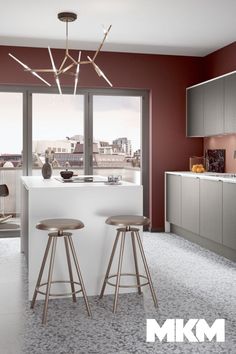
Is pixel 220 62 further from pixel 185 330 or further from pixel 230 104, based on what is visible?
pixel 185 330

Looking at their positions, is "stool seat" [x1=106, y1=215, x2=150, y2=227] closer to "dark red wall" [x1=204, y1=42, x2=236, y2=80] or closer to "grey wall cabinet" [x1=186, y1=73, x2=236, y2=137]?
"grey wall cabinet" [x1=186, y1=73, x2=236, y2=137]

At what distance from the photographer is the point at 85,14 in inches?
209

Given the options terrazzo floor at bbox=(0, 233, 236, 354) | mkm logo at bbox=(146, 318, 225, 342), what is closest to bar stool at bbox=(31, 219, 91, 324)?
terrazzo floor at bbox=(0, 233, 236, 354)

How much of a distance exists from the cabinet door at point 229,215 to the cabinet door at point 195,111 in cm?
172

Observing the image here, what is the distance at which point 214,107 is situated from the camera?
6398mm

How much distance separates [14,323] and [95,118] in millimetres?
4383

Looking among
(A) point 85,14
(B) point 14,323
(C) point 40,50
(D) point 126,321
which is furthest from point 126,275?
(C) point 40,50

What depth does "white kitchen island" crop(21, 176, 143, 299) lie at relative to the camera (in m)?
3.91

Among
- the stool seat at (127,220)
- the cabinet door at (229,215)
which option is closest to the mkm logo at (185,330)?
the stool seat at (127,220)

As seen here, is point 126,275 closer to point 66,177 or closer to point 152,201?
point 66,177

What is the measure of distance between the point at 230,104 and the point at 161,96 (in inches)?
63.7

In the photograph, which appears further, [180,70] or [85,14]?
[180,70]

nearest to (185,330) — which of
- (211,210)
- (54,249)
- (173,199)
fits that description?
(54,249)

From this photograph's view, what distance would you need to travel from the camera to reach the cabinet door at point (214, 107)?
244 inches
